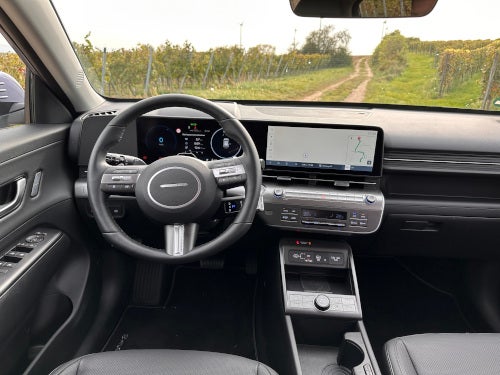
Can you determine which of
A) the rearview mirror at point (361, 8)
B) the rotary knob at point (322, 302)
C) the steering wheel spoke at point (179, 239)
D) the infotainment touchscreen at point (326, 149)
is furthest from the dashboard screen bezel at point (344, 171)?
the steering wheel spoke at point (179, 239)

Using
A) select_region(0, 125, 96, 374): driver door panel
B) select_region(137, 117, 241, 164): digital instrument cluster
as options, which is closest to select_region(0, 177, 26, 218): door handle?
select_region(0, 125, 96, 374): driver door panel

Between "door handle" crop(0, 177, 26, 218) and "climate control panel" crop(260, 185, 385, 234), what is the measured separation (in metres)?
1.03

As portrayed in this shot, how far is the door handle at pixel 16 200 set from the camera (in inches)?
62.6

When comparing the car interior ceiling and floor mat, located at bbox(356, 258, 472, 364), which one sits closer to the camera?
the car interior ceiling

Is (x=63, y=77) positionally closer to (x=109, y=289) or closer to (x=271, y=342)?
(x=109, y=289)

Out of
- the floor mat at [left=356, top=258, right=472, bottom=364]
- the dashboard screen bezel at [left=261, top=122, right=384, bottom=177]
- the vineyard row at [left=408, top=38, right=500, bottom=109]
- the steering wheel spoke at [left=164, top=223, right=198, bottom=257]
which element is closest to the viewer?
the steering wheel spoke at [left=164, top=223, right=198, bottom=257]

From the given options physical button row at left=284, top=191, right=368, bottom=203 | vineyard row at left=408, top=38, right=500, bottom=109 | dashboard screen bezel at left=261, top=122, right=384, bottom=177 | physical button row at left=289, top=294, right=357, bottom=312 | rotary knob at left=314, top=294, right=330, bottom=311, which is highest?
vineyard row at left=408, top=38, right=500, bottom=109

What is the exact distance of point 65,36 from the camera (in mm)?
1941

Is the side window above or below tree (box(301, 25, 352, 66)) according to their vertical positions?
below

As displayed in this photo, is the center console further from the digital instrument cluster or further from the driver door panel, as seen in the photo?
the driver door panel

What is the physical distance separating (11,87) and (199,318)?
1.59m

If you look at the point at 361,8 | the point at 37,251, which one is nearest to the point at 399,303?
the point at 361,8

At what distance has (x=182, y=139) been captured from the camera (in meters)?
2.08

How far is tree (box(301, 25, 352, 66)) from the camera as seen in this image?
7.73 feet
